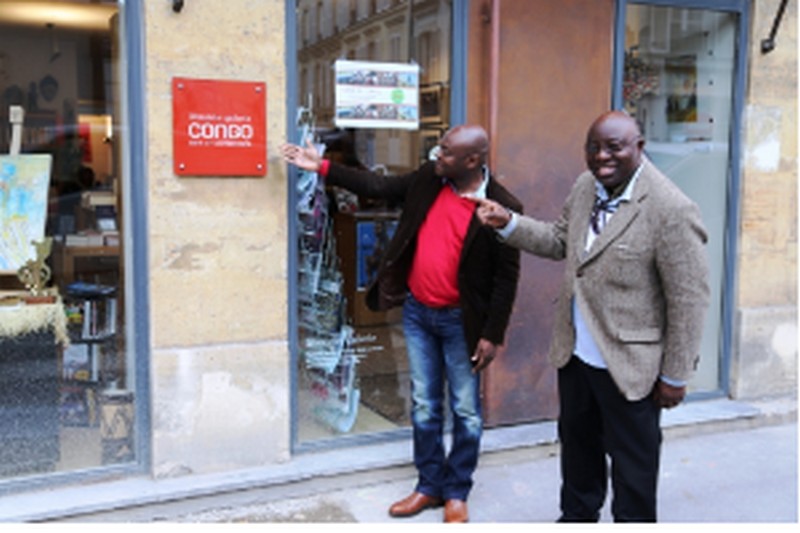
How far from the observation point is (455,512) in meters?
3.99

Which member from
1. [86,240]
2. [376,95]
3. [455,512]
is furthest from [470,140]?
[86,240]

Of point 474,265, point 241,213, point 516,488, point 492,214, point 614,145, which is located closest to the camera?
point 614,145

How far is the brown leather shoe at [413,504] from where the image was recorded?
4055 millimetres

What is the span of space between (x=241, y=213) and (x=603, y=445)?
2.10 meters

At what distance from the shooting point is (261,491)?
4215mm

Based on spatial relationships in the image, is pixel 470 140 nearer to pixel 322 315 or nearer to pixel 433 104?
Result: pixel 433 104

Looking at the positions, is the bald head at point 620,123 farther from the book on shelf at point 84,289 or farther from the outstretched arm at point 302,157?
the book on shelf at point 84,289

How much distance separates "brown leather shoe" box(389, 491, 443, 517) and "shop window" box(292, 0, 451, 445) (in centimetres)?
73

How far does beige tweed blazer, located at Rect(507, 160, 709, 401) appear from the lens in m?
3.05

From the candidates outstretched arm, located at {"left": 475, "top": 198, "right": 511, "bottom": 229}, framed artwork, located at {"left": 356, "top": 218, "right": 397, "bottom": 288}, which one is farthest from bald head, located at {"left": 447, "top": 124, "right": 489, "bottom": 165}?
framed artwork, located at {"left": 356, "top": 218, "right": 397, "bottom": 288}

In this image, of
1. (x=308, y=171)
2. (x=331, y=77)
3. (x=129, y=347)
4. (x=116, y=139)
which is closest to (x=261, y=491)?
(x=129, y=347)

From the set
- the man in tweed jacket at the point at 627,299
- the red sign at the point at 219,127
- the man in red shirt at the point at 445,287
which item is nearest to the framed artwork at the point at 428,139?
the man in red shirt at the point at 445,287

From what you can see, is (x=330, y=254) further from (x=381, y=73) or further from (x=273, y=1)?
(x=273, y=1)

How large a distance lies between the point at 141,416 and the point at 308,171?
1536mm
